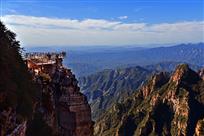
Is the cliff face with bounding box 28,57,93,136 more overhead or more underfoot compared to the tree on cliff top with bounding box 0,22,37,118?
more underfoot

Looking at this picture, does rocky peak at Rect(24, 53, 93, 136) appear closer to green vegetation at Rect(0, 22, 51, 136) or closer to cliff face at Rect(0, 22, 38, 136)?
green vegetation at Rect(0, 22, 51, 136)

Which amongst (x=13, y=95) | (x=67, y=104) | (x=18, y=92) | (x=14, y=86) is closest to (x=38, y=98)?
(x=67, y=104)

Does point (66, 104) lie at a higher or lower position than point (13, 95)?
lower

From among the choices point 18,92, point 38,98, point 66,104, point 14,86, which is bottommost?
point 66,104

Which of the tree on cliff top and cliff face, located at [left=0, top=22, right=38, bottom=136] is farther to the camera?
the tree on cliff top

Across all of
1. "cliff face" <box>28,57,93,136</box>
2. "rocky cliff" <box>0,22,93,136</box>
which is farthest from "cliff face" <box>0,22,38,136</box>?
"cliff face" <box>28,57,93,136</box>

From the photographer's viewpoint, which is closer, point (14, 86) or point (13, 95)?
point (13, 95)

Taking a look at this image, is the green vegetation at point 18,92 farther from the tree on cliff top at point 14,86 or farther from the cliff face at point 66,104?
the cliff face at point 66,104

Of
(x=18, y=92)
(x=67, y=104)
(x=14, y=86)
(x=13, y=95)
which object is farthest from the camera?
(x=67, y=104)

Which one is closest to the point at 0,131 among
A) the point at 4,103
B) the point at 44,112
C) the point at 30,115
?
the point at 4,103

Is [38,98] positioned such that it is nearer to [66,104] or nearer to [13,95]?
[66,104]

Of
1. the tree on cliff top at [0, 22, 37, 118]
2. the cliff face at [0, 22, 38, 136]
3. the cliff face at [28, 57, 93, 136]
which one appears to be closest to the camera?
the cliff face at [0, 22, 38, 136]

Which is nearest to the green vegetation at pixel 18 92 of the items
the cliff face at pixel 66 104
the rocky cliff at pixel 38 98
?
the rocky cliff at pixel 38 98
